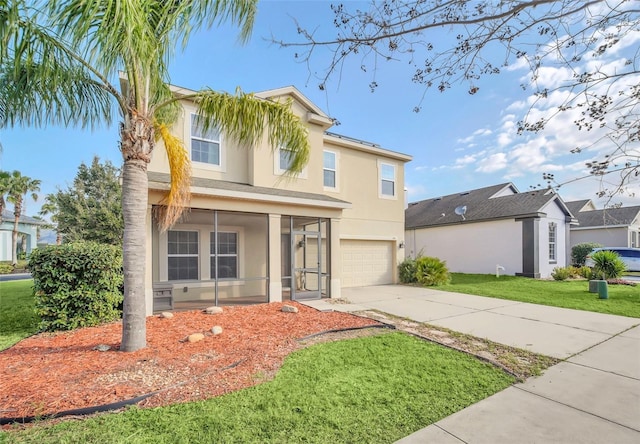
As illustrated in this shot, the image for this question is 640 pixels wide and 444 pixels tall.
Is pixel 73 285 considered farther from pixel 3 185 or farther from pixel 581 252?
pixel 3 185

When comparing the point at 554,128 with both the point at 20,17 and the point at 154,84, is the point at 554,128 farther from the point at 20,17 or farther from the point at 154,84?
the point at 20,17

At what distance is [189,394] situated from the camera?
369 cm

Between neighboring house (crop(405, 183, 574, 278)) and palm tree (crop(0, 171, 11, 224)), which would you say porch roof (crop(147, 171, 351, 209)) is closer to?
neighboring house (crop(405, 183, 574, 278))

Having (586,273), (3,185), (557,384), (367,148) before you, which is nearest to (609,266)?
(586,273)

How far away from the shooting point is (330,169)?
13.0 m

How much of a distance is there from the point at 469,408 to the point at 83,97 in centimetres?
847

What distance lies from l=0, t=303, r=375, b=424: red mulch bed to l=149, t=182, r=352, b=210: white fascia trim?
10.9ft

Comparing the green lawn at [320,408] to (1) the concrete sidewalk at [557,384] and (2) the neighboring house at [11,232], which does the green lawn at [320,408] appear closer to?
(1) the concrete sidewalk at [557,384]

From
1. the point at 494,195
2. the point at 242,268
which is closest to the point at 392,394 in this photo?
the point at 242,268

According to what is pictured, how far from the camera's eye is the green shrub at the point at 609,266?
14.5 m

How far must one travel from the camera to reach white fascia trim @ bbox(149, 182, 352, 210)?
7960 mm

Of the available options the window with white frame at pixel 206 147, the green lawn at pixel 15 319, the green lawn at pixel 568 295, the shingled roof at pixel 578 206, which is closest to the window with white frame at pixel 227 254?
the window with white frame at pixel 206 147

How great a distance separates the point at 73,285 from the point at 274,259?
193 inches

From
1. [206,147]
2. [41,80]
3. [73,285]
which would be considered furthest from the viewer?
[206,147]
